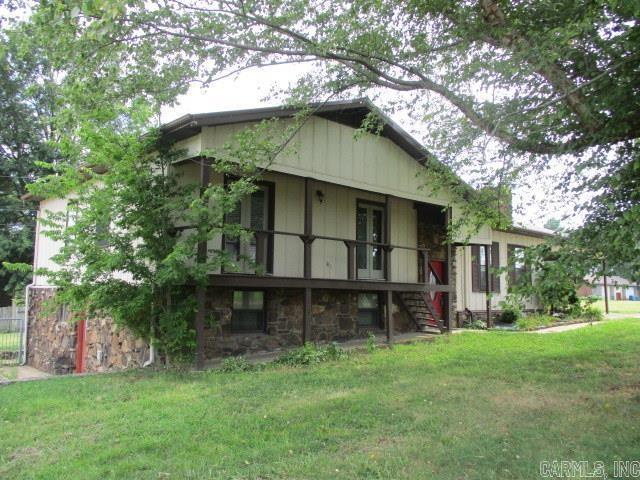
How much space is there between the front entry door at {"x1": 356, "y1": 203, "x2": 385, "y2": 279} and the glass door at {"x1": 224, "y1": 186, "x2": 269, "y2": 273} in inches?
119

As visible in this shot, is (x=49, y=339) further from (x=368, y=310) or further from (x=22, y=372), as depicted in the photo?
(x=368, y=310)

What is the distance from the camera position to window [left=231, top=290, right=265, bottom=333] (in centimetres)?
1055

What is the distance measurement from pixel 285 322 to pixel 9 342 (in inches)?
416

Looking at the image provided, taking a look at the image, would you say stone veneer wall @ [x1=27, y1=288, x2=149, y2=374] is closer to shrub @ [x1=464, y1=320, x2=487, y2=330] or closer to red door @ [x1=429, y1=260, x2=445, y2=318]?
red door @ [x1=429, y1=260, x2=445, y2=318]

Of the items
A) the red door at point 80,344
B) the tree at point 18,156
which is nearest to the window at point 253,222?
the red door at point 80,344

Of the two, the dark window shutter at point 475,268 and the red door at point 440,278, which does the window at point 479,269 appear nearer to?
the dark window shutter at point 475,268

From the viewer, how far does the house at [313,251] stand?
984cm

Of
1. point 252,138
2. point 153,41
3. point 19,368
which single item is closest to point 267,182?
point 252,138

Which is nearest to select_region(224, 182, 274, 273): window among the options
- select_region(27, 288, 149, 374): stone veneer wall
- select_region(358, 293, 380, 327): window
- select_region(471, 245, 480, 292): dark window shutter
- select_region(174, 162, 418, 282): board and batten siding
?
select_region(174, 162, 418, 282): board and batten siding

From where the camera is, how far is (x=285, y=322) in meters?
11.3

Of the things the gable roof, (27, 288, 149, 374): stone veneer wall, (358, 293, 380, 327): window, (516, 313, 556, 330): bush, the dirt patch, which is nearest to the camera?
the dirt patch

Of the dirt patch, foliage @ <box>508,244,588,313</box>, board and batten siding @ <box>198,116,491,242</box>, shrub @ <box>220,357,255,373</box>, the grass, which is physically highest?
board and batten siding @ <box>198,116,491,242</box>

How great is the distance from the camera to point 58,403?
6508 mm

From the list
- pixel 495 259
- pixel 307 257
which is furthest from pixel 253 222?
pixel 495 259
